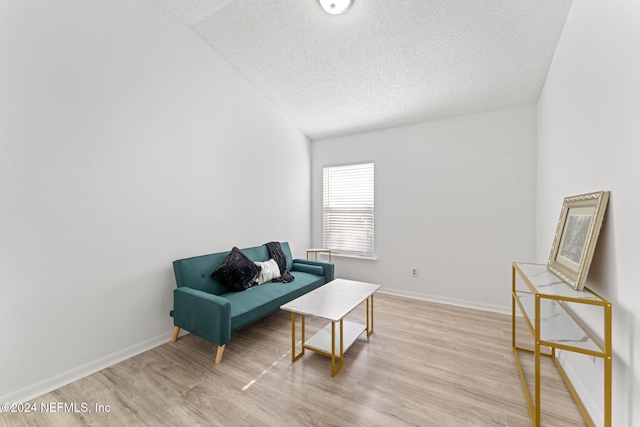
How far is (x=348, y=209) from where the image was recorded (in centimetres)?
417

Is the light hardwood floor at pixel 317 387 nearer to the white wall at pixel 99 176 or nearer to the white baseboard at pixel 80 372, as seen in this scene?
the white baseboard at pixel 80 372

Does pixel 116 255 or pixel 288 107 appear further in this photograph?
pixel 288 107

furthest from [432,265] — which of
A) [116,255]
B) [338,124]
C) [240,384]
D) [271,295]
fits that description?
[116,255]

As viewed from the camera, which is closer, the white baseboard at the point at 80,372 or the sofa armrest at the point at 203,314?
the white baseboard at the point at 80,372

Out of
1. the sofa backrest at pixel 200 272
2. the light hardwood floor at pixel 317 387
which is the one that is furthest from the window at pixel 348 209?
the sofa backrest at pixel 200 272

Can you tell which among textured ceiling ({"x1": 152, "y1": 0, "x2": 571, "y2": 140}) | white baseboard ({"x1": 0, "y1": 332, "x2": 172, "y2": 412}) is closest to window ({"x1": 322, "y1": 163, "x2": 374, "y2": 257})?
textured ceiling ({"x1": 152, "y1": 0, "x2": 571, "y2": 140})

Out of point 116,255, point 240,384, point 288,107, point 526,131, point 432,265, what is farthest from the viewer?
point 288,107

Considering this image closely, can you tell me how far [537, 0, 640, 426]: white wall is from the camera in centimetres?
108

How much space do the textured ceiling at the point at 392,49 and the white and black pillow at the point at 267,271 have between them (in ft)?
7.52

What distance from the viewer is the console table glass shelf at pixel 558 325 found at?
1.18 meters

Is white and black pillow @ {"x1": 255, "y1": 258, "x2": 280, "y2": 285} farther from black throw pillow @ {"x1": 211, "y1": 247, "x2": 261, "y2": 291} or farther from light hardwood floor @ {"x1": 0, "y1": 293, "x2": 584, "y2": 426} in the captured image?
light hardwood floor @ {"x1": 0, "y1": 293, "x2": 584, "y2": 426}

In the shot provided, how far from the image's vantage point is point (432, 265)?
3.43m

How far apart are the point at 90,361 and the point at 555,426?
127 inches

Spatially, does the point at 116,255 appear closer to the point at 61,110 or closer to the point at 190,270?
the point at 190,270
